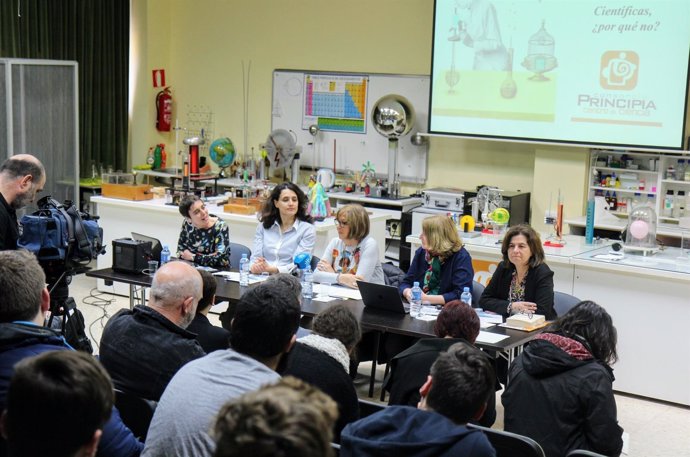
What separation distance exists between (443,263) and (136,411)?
8.15ft

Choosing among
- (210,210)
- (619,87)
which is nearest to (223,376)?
(210,210)

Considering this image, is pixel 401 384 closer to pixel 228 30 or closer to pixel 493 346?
pixel 493 346

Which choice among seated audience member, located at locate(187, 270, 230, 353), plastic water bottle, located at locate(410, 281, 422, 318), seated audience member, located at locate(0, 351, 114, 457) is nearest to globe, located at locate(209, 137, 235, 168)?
plastic water bottle, located at locate(410, 281, 422, 318)

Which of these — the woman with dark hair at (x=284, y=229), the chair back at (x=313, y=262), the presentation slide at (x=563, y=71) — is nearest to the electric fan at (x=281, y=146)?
the presentation slide at (x=563, y=71)

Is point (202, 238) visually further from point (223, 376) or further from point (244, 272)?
point (223, 376)

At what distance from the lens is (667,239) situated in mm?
7086

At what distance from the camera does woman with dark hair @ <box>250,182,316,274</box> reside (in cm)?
597

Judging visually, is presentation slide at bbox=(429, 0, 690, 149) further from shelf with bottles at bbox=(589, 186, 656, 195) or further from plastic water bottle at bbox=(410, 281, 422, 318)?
plastic water bottle at bbox=(410, 281, 422, 318)

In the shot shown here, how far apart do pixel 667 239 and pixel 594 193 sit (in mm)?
957

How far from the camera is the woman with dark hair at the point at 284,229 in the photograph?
19.6ft

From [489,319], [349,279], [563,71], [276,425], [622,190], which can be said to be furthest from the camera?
[622,190]

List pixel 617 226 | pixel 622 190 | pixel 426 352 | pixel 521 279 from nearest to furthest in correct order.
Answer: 1. pixel 426 352
2. pixel 521 279
3. pixel 617 226
4. pixel 622 190

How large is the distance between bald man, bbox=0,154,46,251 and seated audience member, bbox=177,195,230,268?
1359 mm

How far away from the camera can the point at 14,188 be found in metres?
4.64
